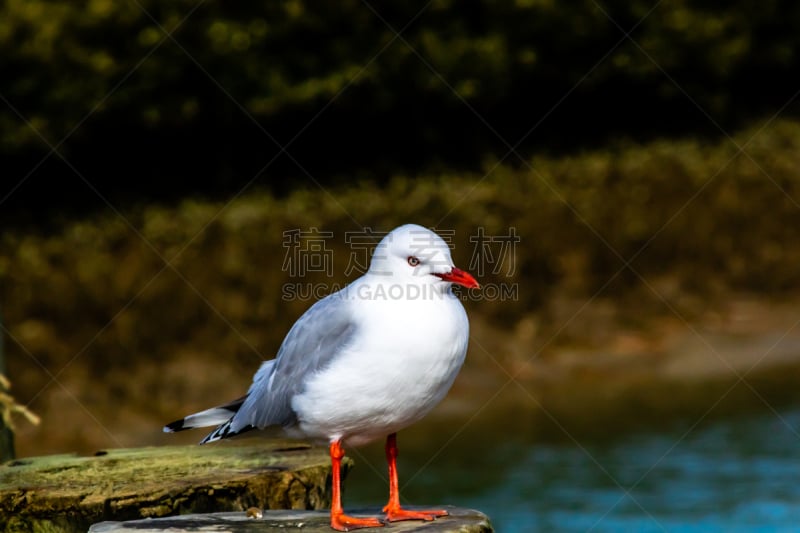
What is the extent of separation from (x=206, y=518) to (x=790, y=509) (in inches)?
212

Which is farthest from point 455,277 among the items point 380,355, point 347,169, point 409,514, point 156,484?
point 347,169

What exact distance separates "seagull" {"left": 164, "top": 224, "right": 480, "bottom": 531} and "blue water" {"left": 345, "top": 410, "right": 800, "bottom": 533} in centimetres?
434

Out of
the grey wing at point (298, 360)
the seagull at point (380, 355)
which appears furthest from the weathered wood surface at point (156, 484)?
the seagull at point (380, 355)

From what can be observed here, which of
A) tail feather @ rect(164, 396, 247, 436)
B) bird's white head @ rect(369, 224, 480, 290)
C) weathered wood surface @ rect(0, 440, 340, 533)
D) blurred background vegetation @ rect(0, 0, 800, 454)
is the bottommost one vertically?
weathered wood surface @ rect(0, 440, 340, 533)

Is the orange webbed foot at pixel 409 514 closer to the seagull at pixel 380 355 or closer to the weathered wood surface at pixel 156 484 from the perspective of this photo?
the seagull at pixel 380 355

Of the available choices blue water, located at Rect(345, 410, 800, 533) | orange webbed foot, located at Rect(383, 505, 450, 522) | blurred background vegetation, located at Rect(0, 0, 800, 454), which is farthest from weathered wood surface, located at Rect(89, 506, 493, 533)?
blurred background vegetation, located at Rect(0, 0, 800, 454)

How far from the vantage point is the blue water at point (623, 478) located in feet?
30.6

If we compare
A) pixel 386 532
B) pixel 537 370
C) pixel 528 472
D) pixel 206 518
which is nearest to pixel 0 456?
pixel 206 518

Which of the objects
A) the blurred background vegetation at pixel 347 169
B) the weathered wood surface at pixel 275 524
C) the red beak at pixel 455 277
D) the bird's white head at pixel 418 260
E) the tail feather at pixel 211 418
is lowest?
the weathered wood surface at pixel 275 524

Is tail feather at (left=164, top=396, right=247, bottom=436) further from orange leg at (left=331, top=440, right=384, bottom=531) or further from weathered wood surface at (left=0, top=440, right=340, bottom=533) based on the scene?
orange leg at (left=331, top=440, right=384, bottom=531)

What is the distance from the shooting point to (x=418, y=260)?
4.95 meters

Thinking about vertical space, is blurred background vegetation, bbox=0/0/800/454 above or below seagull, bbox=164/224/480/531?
above

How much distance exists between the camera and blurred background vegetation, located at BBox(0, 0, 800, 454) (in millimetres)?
12270

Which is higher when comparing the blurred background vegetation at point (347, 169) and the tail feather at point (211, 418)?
the blurred background vegetation at point (347, 169)
